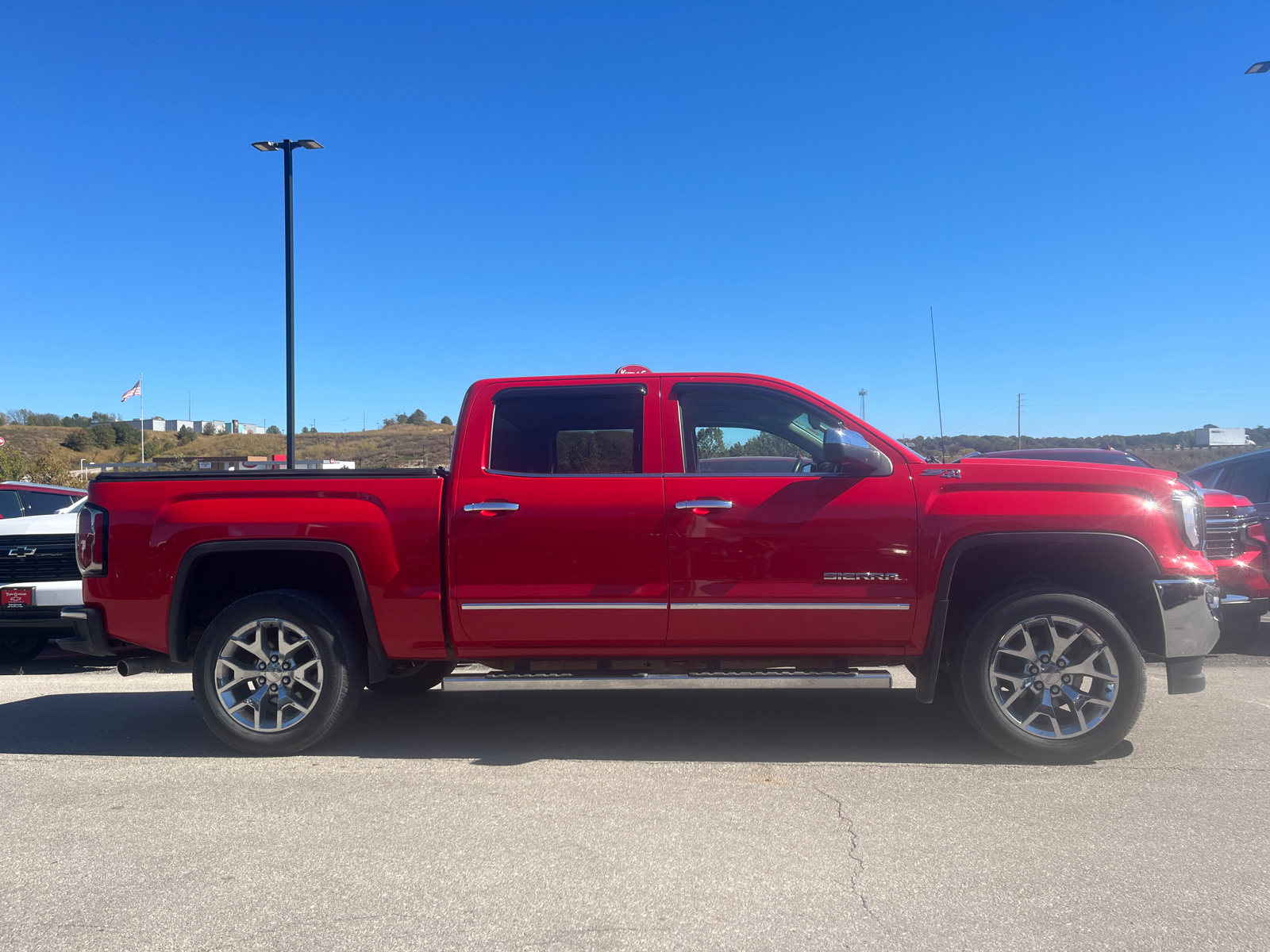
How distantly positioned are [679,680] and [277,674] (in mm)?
2223

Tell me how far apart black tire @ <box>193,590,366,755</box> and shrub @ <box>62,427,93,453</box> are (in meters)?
45.1

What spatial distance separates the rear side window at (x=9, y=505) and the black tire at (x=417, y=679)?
14.5ft

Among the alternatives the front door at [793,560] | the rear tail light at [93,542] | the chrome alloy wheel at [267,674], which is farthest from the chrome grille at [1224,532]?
the rear tail light at [93,542]

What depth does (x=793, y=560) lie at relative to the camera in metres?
4.81

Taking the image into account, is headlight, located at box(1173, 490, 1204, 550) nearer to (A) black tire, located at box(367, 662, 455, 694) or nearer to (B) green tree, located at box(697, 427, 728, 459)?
(B) green tree, located at box(697, 427, 728, 459)

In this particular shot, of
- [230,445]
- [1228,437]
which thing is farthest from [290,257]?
[230,445]

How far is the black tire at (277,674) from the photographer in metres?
5.04

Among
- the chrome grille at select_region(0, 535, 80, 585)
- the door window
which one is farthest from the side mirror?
the chrome grille at select_region(0, 535, 80, 585)

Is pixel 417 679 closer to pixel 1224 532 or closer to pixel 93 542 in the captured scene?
pixel 93 542

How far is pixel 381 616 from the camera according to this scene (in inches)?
197

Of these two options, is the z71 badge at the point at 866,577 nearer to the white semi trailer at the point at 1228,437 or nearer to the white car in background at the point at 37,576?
the white car in background at the point at 37,576

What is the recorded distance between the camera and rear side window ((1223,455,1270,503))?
8500mm

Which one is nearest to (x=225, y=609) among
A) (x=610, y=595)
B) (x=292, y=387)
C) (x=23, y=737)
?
(x=23, y=737)

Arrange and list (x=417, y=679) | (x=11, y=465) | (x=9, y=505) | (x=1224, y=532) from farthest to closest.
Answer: (x=11, y=465) < (x=9, y=505) < (x=1224, y=532) < (x=417, y=679)
